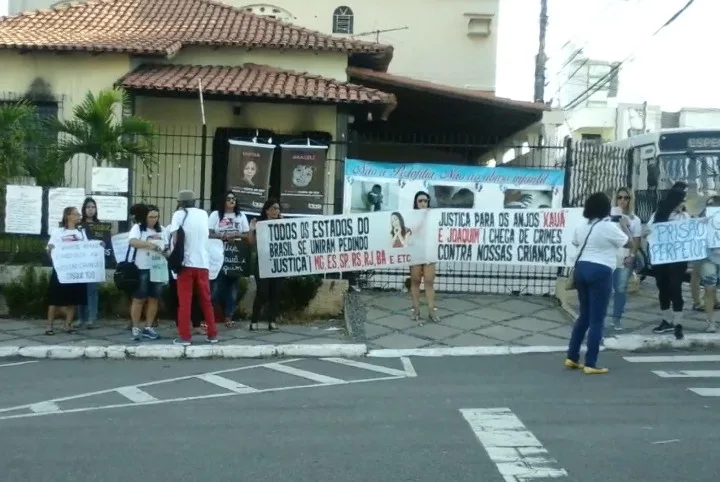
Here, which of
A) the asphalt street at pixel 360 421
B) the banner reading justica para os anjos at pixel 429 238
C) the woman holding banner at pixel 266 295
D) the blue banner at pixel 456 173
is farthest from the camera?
the blue banner at pixel 456 173

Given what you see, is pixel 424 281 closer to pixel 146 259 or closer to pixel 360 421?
pixel 146 259

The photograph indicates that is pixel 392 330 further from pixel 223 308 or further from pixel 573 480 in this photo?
pixel 573 480

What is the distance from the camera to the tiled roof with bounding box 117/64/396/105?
14977mm

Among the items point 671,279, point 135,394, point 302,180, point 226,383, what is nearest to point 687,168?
point 671,279

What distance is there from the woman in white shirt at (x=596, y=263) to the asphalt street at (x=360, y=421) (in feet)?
1.41

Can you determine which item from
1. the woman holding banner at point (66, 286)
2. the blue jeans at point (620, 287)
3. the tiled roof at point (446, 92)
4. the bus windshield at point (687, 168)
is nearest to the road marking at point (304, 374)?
the woman holding banner at point (66, 286)

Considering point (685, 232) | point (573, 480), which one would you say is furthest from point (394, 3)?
point (573, 480)

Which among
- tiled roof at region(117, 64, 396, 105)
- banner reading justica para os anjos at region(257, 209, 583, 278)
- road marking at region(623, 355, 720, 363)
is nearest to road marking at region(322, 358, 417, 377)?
banner reading justica para os anjos at region(257, 209, 583, 278)

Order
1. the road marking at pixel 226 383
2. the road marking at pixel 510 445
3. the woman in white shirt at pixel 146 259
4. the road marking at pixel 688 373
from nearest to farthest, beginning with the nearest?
the road marking at pixel 510 445 → the road marking at pixel 226 383 → the road marking at pixel 688 373 → the woman in white shirt at pixel 146 259

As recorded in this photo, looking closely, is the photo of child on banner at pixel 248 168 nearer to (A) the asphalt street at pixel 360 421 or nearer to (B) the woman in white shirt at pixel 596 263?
(A) the asphalt street at pixel 360 421

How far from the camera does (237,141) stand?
1469 cm

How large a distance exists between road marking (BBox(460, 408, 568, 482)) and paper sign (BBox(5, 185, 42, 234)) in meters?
7.78

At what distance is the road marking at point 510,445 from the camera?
5.74 meters

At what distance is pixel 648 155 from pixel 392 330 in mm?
7949
